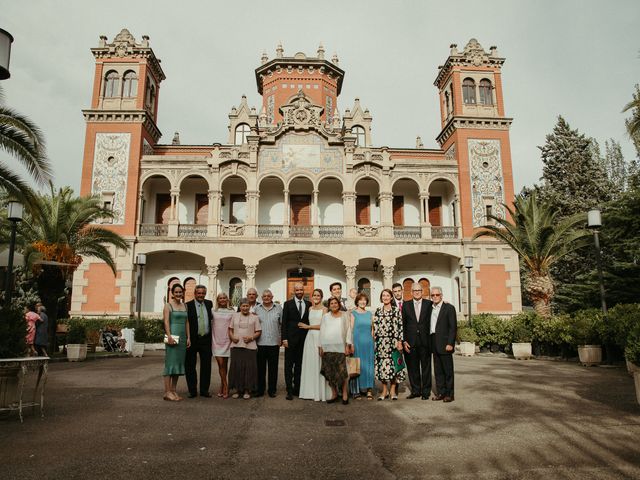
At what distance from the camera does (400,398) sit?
8.02 m

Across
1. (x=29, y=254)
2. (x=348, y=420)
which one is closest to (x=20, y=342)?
(x=348, y=420)

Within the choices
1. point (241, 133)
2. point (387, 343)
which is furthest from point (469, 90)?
point (387, 343)

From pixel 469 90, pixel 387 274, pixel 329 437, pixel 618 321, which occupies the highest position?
pixel 469 90

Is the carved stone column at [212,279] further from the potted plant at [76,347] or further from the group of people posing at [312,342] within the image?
the group of people posing at [312,342]

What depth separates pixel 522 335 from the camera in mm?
15312

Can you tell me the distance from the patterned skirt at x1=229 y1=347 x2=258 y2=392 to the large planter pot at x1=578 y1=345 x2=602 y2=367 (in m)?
8.99

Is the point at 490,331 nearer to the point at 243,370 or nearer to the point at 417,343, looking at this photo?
the point at 417,343

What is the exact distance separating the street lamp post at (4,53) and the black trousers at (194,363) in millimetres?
4594

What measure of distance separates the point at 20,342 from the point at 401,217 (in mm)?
22951

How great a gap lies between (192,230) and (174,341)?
1823 centimetres

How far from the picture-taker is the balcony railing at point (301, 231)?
2534 cm

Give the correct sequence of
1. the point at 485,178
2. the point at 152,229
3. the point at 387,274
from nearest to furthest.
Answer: the point at 387,274 < the point at 152,229 < the point at 485,178

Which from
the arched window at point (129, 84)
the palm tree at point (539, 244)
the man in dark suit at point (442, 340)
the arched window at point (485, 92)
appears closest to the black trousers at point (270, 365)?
the man in dark suit at point (442, 340)

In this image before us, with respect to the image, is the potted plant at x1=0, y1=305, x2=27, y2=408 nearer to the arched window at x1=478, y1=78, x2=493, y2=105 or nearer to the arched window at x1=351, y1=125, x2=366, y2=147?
the arched window at x1=351, y1=125, x2=366, y2=147
